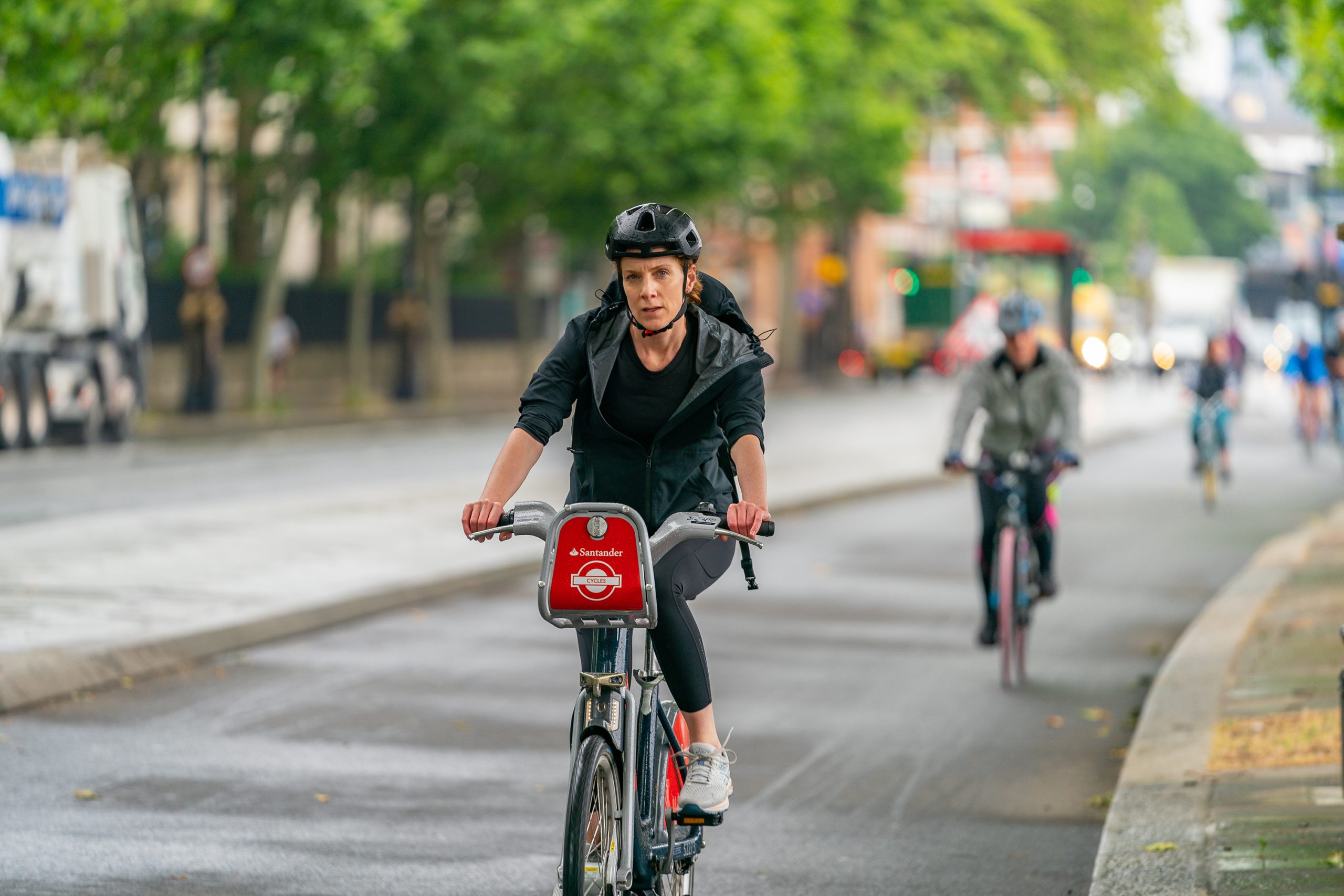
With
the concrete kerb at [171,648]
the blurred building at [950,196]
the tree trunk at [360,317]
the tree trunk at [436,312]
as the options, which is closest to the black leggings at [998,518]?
the concrete kerb at [171,648]

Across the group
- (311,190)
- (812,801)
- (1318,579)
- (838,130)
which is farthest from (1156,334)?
(812,801)

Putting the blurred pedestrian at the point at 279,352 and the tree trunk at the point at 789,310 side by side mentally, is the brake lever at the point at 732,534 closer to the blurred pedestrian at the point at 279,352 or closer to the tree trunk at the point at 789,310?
the blurred pedestrian at the point at 279,352

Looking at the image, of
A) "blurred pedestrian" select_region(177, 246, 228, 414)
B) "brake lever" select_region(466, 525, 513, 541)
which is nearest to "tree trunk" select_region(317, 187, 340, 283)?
"blurred pedestrian" select_region(177, 246, 228, 414)

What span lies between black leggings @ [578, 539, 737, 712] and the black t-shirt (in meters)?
0.30

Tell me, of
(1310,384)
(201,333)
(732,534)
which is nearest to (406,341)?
(201,333)

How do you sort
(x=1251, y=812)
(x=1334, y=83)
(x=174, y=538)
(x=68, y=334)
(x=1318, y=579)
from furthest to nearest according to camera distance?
(x=68, y=334) < (x=1334, y=83) < (x=174, y=538) < (x=1318, y=579) < (x=1251, y=812)

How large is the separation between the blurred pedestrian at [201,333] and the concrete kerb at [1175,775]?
79.3 feet

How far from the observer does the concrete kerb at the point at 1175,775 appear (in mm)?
5949

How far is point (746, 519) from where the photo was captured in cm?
479

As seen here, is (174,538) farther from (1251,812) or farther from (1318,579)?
(1251,812)

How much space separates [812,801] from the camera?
24.4 feet

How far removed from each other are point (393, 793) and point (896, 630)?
17.6 ft

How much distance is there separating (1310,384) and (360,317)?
18.2 metres

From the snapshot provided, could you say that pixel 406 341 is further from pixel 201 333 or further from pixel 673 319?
pixel 673 319
